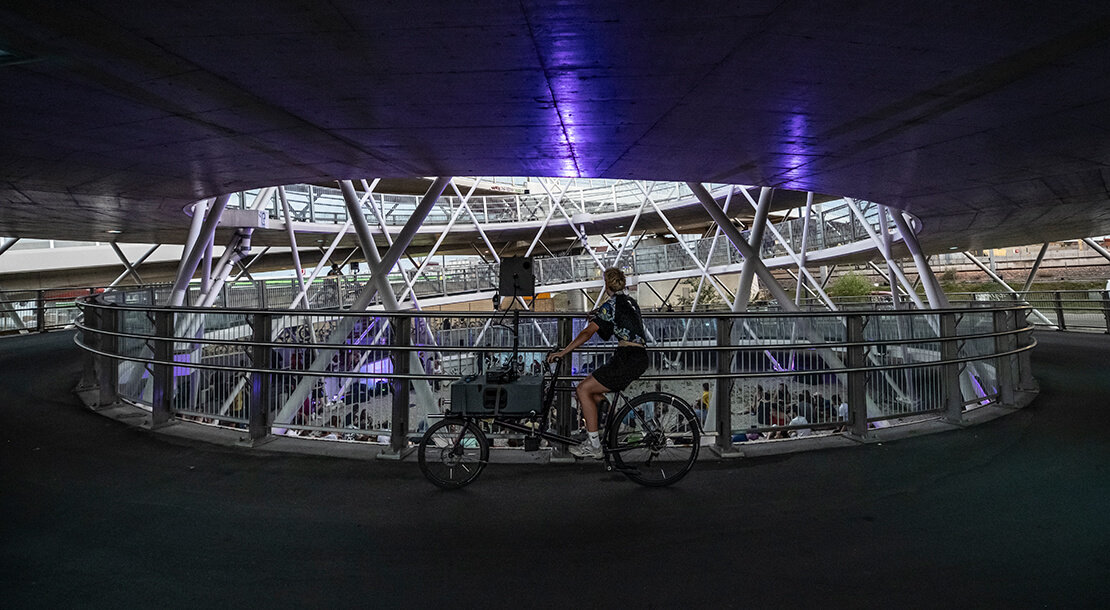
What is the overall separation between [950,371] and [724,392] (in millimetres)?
3385

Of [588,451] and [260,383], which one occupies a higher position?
[260,383]

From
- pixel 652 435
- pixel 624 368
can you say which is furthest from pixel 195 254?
pixel 652 435

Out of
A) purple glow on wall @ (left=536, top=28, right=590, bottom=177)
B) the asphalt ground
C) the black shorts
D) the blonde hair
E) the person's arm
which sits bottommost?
the asphalt ground

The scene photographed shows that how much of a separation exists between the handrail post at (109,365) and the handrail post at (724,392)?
25.0 ft

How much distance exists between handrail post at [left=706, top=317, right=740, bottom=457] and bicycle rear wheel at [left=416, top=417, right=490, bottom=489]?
2.31 meters

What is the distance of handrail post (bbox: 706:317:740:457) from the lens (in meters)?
5.03

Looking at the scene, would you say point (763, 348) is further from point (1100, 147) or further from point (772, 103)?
point (1100, 147)

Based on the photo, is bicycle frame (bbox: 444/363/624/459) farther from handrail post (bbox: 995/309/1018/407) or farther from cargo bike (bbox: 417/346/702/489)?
handrail post (bbox: 995/309/1018/407)

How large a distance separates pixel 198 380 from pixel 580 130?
5.53 m

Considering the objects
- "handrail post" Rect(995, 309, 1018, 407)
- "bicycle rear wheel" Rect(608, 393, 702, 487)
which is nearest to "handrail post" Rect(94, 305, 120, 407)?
"bicycle rear wheel" Rect(608, 393, 702, 487)

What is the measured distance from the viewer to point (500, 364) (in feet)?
17.4

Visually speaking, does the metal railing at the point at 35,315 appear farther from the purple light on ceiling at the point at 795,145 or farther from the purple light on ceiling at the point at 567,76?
the purple light on ceiling at the point at 795,145

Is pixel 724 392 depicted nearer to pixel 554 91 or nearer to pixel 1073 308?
pixel 554 91

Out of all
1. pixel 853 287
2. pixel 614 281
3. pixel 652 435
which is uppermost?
pixel 853 287
